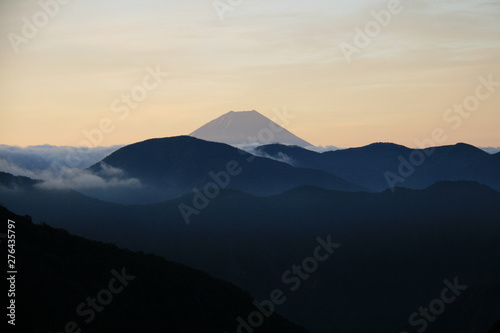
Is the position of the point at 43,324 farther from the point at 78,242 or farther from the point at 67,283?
the point at 78,242

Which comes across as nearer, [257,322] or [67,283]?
[67,283]

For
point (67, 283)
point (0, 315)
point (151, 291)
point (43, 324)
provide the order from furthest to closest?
point (151, 291)
point (67, 283)
point (43, 324)
point (0, 315)

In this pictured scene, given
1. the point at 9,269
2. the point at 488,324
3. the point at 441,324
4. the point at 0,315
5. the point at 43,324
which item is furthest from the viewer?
the point at 441,324

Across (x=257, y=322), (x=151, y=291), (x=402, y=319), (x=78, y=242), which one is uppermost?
(x=78, y=242)

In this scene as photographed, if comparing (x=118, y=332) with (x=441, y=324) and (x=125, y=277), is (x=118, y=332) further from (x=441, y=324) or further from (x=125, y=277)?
(x=441, y=324)

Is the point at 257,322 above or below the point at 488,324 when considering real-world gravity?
above

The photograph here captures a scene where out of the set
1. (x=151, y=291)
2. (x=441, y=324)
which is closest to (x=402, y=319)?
(x=441, y=324)
